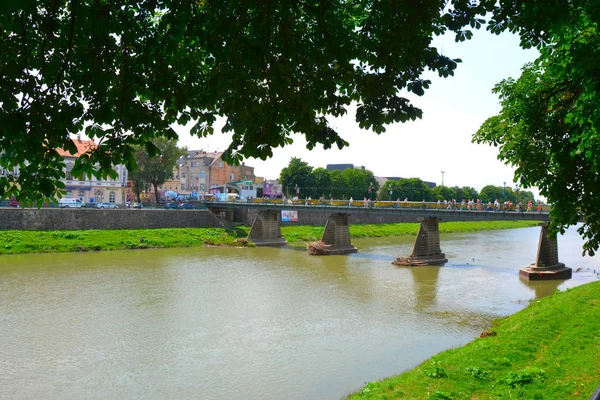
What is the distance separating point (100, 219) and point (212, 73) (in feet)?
146

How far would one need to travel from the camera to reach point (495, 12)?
23.0ft

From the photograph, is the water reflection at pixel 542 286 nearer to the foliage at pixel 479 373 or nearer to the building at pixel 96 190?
the foliage at pixel 479 373

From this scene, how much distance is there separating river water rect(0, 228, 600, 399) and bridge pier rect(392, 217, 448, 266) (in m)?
2.06

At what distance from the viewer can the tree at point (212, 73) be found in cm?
566

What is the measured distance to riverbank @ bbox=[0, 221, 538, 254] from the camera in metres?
38.2

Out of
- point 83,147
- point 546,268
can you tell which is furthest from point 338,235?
point 83,147

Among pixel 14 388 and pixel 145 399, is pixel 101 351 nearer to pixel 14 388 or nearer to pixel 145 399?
pixel 14 388

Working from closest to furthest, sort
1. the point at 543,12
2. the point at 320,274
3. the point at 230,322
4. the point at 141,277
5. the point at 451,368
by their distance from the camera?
1. the point at 543,12
2. the point at 451,368
3. the point at 230,322
4. the point at 141,277
5. the point at 320,274

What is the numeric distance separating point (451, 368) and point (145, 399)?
7305 mm

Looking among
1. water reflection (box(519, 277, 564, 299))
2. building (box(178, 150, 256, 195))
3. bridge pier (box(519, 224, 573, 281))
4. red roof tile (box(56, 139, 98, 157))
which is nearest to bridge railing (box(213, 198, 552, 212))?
bridge pier (box(519, 224, 573, 281))

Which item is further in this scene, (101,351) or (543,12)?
(101,351)

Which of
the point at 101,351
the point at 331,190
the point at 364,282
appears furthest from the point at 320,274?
the point at 331,190

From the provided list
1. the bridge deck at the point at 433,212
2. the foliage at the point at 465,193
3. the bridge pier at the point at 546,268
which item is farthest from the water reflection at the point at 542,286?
the foliage at the point at 465,193

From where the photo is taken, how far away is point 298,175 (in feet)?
267
